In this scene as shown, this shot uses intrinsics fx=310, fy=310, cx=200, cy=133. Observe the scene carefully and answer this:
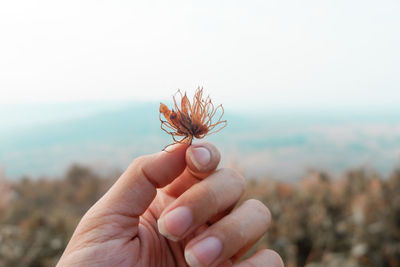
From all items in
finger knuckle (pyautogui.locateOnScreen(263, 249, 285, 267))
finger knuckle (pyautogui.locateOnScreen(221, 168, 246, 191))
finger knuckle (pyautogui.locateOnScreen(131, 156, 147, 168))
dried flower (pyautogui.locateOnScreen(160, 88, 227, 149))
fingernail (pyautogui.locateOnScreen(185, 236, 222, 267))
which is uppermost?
dried flower (pyautogui.locateOnScreen(160, 88, 227, 149))

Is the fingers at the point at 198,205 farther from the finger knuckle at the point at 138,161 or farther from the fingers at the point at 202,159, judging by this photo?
the finger knuckle at the point at 138,161

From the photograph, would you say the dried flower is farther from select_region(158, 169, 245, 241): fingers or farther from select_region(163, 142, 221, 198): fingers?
select_region(158, 169, 245, 241): fingers

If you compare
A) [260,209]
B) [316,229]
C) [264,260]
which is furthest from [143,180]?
[316,229]

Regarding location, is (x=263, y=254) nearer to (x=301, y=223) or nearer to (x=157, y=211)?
(x=157, y=211)

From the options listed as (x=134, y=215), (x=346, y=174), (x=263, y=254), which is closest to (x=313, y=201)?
(x=346, y=174)

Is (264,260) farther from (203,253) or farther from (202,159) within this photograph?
(202,159)

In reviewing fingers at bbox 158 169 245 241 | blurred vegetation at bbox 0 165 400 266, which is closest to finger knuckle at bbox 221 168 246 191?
fingers at bbox 158 169 245 241
